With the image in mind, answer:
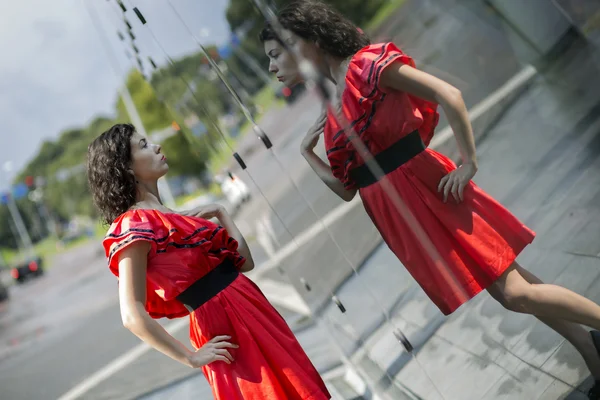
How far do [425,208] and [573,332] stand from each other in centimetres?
47

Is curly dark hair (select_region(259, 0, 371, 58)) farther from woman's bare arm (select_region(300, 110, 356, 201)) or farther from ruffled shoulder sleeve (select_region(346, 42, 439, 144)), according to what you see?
woman's bare arm (select_region(300, 110, 356, 201))

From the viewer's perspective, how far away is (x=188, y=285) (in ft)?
4.85

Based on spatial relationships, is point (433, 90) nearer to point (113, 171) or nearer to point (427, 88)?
point (427, 88)

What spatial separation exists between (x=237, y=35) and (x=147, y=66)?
626mm

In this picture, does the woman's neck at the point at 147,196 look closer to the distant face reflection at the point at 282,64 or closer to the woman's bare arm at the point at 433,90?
the distant face reflection at the point at 282,64

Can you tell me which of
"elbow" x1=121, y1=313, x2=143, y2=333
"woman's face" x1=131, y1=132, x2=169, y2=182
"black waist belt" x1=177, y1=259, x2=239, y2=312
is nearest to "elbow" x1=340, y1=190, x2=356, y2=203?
"black waist belt" x1=177, y1=259, x2=239, y2=312

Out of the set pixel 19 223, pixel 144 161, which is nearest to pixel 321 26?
pixel 144 161

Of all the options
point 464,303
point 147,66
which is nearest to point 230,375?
point 464,303

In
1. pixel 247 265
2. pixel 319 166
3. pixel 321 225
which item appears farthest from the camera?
pixel 321 225

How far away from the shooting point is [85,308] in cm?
1116

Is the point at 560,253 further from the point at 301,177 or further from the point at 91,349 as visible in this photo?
the point at 91,349

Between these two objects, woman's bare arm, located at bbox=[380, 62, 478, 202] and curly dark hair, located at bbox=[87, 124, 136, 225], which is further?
curly dark hair, located at bbox=[87, 124, 136, 225]

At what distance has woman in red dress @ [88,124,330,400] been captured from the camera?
141 cm

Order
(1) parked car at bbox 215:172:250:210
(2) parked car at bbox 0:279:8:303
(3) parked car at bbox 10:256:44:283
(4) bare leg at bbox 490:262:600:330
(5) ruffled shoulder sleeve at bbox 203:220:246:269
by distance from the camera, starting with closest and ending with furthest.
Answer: (4) bare leg at bbox 490:262:600:330 < (5) ruffled shoulder sleeve at bbox 203:220:246:269 < (1) parked car at bbox 215:172:250:210 < (2) parked car at bbox 0:279:8:303 < (3) parked car at bbox 10:256:44:283
